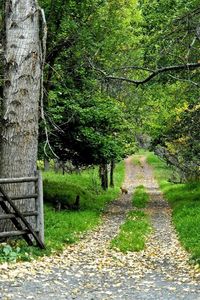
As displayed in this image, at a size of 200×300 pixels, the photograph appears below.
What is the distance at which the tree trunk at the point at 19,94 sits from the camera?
38.0 ft

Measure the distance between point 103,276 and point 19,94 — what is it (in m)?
4.71

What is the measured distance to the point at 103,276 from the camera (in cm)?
938

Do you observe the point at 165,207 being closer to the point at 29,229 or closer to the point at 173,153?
the point at 173,153

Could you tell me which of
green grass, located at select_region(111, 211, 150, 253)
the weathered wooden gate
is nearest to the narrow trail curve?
green grass, located at select_region(111, 211, 150, 253)

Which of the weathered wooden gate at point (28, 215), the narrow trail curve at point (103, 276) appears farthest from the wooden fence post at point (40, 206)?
the narrow trail curve at point (103, 276)

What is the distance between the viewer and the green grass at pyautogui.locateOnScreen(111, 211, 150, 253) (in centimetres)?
1264

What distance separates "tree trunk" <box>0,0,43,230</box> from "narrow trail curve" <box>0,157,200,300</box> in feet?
6.83

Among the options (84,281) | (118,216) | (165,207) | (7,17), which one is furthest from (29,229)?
(165,207)

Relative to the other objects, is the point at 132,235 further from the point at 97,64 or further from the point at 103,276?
the point at 97,64

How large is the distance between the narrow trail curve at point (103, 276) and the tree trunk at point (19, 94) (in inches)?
82.0

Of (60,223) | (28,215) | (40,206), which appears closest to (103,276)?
(28,215)

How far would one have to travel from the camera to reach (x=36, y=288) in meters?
8.20

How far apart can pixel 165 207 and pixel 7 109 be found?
1467 cm

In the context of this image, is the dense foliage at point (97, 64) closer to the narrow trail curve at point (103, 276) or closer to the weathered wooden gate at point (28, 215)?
the weathered wooden gate at point (28, 215)
